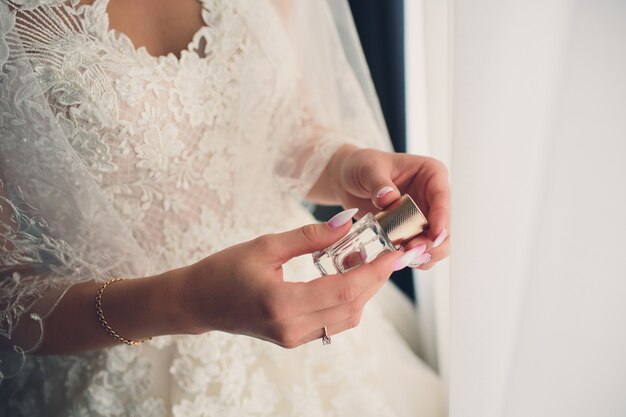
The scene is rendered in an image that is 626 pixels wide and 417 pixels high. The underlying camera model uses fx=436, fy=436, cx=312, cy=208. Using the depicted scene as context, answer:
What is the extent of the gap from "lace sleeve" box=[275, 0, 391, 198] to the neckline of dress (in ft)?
0.53

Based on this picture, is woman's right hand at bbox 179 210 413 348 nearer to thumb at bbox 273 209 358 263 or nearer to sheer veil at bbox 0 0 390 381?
thumb at bbox 273 209 358 263

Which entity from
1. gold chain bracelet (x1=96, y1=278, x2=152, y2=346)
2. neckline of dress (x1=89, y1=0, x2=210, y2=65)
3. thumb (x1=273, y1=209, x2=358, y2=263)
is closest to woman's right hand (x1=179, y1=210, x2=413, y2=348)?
thumb (x1=273, y1=209, x2=358, y2=263)

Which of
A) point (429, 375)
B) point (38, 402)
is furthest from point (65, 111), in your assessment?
point (429, 375)

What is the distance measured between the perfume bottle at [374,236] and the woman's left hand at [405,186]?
26mm

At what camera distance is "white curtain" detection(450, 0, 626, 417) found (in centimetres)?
36

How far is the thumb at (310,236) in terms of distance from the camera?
46 cm

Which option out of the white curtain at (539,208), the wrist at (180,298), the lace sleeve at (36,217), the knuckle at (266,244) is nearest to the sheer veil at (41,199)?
the lace sleeve at (36,217)

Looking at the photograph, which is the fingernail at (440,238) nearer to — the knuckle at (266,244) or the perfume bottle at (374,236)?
the perfume bottle at (374,236)

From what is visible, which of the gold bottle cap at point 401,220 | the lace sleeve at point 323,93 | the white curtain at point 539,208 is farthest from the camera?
the lace sleeve at point 323,93

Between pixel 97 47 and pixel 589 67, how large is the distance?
0.54 meters

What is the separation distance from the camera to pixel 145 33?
0.61 metres

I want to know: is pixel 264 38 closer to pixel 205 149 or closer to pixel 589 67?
pixel 205 149

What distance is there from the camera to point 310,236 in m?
0.46

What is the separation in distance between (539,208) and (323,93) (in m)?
0.53
